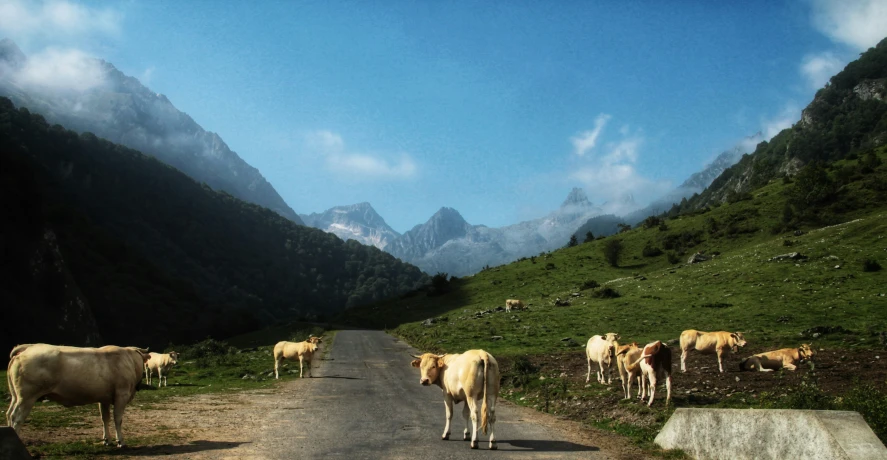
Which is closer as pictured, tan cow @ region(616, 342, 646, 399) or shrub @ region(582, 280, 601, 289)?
tan cow @ region(616, 342, 646, 399)

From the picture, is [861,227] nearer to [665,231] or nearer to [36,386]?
[665,231]

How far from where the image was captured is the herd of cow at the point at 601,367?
1372 centimetres

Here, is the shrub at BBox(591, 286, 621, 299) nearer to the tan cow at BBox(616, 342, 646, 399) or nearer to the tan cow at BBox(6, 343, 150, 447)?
the tan cow at BBox(616, 342, 646, 399)

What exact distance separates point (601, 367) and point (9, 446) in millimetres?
20209

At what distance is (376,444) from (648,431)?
7.25 meters

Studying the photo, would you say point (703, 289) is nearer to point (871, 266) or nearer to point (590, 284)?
point (871, 266)

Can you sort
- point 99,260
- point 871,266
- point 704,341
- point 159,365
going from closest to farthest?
point 704,341, point 159,365, point 871,266, point 99,260

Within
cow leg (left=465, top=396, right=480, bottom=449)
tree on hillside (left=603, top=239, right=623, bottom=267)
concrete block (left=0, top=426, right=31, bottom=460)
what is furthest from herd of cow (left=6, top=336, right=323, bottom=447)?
tree on hillside (left=603, top=239, right=623, bottom=267)

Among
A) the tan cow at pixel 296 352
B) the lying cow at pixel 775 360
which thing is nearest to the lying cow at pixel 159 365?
the tan cow at pixel 296 352

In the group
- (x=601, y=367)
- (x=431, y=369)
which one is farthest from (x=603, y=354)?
(x=431, y=369)

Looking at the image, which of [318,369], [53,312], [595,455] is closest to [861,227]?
[318,369]

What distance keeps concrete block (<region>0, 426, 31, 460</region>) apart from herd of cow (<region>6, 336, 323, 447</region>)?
7.83ft

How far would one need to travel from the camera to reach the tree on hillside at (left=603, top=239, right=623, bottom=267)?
85062 mm

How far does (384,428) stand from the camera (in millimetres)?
16172
